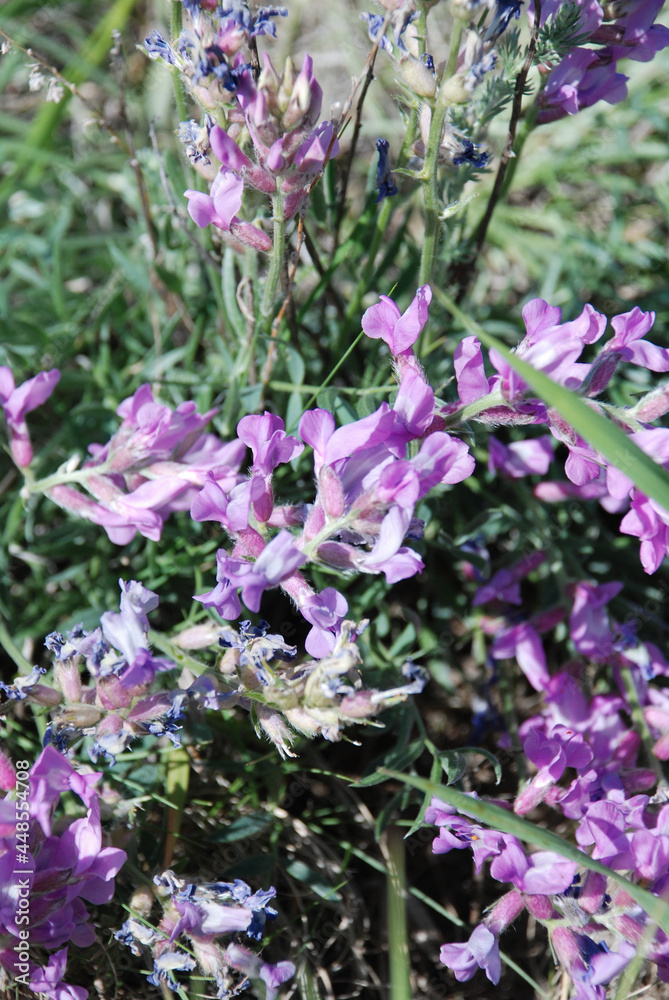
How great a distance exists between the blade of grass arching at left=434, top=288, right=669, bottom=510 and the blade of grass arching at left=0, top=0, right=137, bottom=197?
2.13 meters

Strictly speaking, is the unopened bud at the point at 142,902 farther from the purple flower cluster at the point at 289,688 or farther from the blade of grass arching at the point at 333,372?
the blade of grass arching at the point at 333,372

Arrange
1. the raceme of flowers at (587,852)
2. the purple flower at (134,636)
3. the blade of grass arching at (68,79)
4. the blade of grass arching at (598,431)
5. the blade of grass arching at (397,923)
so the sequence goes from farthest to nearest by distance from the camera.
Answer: the blade of grass arching at (68,79) → the raceme of flowers at (587,852) → the purple flower at (134,636) → the blade of grass arching at (397,923) → the blade of grass arching at (598,431)

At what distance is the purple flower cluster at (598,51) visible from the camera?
4.83 feet

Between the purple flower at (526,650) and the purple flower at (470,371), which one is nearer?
the purple flower at (470,371)

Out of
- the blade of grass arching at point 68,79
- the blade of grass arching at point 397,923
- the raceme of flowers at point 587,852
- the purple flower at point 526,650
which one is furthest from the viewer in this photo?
the blade of grass arching at point 68,79

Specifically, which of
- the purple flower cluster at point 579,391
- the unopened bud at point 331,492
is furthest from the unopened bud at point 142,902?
the purple flower cluster at point 579,391

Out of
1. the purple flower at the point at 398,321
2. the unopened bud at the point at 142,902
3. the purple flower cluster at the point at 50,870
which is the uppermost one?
the purple flower at the point at 398,321

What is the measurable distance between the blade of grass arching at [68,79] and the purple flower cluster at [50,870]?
2.03 meters

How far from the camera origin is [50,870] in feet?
4.56

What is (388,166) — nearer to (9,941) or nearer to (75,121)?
(9,941)

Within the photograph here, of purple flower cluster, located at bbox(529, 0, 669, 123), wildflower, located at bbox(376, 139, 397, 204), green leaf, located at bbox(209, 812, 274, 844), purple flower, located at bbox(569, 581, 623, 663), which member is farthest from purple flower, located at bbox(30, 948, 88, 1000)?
purple flower cluster, located at bbox(529, 0, 669, 123)

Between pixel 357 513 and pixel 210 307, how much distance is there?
1.18 metres

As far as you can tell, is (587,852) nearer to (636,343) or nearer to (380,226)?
(636,343)

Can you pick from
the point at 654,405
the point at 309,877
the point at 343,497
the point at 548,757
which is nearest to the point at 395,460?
the point at 343,497
